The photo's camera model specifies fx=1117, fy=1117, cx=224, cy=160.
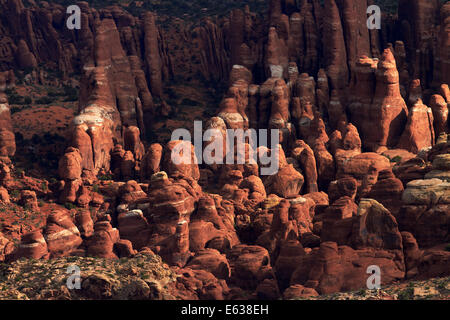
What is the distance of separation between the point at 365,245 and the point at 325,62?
46.5m

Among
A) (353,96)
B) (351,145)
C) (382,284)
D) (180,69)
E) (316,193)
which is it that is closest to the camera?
(382,284)

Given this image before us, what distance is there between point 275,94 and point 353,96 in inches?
314

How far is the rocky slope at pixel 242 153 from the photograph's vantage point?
79.1 metres

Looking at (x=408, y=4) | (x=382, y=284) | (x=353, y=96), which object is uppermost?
(x=408, y=4)

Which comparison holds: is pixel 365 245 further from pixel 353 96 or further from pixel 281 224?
pixel 353 96

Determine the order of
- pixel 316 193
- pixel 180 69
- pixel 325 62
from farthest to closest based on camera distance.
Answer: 1. pixel 180 69
2. pixel 325 62
3. pixel 316 193

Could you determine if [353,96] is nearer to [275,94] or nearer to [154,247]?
[275,94]

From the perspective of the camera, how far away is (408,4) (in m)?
124

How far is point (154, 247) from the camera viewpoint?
274 ft

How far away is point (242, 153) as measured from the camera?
338 ft

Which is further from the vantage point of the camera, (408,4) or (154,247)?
(408,4)

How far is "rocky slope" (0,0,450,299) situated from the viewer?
79062 millimetres
